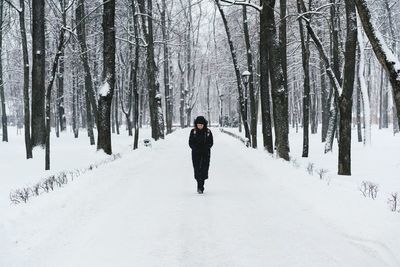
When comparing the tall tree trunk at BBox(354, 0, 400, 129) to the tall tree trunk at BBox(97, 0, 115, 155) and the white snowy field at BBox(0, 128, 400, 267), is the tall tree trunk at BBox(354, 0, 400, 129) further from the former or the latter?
the tall tree trunk at BBox(97, 0, 115, 155)

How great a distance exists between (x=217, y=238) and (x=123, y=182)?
5210mm

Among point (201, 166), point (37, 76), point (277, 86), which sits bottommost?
point (201, 166)

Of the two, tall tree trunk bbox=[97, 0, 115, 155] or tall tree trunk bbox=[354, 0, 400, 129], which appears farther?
tall tree trunk bbox=[97, 0, 115, 155]

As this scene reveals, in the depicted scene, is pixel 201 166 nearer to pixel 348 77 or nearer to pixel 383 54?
pixel 383 54

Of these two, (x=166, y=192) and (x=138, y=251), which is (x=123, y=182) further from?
(x=138, y=251)

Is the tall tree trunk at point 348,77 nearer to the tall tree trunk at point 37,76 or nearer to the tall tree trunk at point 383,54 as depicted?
the tall tree trunk at point 383,54

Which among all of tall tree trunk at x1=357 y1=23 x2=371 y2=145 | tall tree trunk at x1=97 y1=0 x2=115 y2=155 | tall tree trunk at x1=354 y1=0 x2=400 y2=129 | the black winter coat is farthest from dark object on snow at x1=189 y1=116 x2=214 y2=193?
tall tree trunk at x1=357 y1=23 x2=371 y2=145

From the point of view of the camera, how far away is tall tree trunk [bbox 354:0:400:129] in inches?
250

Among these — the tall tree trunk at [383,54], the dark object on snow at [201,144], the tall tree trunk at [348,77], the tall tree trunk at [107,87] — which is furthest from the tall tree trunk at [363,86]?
the tall tree trunk at [383,54]

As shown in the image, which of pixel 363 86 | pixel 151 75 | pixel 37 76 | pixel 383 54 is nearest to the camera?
pixel 383 54

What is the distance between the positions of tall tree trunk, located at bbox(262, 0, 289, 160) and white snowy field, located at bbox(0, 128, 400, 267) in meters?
5.07

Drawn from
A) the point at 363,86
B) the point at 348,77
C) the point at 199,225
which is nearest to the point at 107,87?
the point at 348,77

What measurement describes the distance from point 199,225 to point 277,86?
9928 millimetres

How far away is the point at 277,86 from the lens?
1534cm
